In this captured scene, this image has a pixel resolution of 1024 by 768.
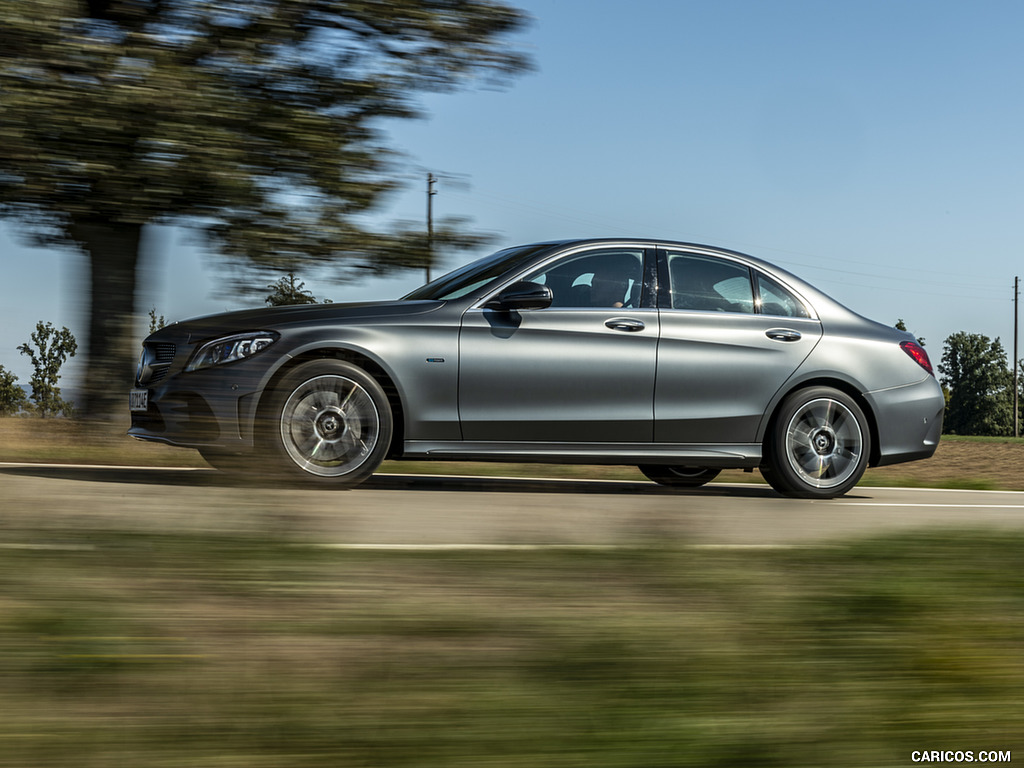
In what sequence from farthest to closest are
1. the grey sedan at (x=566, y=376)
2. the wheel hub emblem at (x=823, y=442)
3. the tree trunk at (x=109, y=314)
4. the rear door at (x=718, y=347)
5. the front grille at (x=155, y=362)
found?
the wheel hub emblem at (x=823, y=442) < the rear door at (x=718, y=347) < the tree trunk at (x=109, y=314) < the front grille at (x=155, y=362) < the grey sedan at (x=566, y=376)

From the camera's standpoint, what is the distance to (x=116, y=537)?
402 cm

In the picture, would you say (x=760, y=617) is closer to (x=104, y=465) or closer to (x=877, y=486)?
(x=104, y=465)

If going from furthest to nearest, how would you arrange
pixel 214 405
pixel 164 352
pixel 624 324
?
pixel 624 324
pixel 164 352
pixel 214 405

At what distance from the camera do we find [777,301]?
778 centimetres

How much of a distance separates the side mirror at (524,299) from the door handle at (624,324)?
0.46 meters

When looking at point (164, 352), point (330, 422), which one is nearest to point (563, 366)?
point (330, 422)

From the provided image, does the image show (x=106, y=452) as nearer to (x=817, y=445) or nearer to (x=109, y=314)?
(x=109, y=314)

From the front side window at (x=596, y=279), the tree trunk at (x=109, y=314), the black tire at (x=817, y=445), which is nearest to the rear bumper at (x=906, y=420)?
the black tire at (x=817, y=445)

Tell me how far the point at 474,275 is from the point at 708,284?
5.47 feet

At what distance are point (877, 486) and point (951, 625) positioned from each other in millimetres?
6408

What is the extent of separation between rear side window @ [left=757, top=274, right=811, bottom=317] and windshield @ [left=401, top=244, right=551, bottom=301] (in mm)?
1598

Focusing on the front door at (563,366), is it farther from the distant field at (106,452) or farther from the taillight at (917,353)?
the taillight at (917,353)

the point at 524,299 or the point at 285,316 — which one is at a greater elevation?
the point at 524,299

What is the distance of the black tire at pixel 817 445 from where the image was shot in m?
7.52
